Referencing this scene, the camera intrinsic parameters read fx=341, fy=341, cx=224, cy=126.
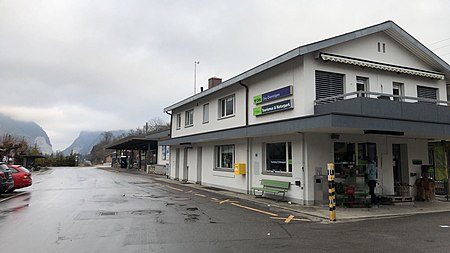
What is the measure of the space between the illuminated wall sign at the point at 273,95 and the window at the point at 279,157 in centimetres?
204

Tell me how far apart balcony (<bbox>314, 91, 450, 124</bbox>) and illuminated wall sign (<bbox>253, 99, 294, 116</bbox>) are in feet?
3.51

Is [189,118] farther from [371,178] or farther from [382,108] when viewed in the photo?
[382,108]

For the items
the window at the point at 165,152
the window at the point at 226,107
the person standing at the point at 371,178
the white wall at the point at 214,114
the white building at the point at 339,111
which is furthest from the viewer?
the window at the point at 165,152

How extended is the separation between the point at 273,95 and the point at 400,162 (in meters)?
7.04

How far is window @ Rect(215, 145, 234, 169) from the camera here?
1927cm

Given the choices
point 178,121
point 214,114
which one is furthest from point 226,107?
point 178,121

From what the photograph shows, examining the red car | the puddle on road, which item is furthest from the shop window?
the red car

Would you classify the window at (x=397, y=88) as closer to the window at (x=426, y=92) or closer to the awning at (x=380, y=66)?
the awning at (x=380, y=66)

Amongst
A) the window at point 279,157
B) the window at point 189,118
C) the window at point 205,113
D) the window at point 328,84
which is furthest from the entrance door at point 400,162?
the window at point 189,118

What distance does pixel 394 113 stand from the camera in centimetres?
1295

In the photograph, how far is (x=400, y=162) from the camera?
16250 millimetres

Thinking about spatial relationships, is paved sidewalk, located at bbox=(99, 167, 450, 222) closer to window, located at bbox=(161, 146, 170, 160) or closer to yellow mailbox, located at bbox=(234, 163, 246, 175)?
yellow mailbox, located at bbox=(234, 163, 246, 175)

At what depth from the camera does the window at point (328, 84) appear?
13812 mm

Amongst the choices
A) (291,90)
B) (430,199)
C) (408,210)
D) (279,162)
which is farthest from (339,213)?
(430,199)
